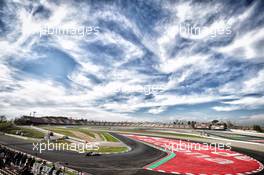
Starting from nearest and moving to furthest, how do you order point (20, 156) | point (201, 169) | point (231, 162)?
point (20, 156) < point (201, 169) < point (231, 162)

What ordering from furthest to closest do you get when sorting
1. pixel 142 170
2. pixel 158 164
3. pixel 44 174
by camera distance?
1. pixel 158 164
2. pixel 142 170
3. pixel 44 174

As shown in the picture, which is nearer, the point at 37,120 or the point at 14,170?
the point at 14,170

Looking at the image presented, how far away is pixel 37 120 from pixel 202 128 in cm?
10686

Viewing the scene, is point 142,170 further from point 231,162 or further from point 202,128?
point 202,128

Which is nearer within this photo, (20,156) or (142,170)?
(20,156)

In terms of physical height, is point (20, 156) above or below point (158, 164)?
above

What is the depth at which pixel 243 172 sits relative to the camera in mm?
20812

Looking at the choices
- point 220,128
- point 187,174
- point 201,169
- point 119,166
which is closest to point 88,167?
point 119,166

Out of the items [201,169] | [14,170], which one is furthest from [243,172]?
[14,170]

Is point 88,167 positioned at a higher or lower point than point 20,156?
lower

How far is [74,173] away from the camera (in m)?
17.3

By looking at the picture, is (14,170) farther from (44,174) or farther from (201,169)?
(201,169)

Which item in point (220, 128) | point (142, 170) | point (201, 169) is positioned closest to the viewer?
point (142, 170)

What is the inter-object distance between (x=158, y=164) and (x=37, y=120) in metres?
127
